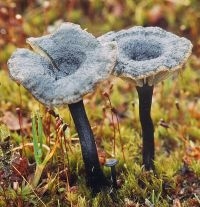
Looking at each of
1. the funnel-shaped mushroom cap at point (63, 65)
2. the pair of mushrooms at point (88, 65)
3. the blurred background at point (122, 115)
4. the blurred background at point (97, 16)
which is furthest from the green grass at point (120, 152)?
the blurred background at point (97, 16)

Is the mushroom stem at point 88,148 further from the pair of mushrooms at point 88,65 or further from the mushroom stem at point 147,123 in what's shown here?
the mushroom stem at point 147,123

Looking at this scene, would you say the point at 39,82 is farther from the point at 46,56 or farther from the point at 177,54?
the point at 177,54

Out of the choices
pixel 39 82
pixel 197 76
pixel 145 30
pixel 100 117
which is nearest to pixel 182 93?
pixel 197 76

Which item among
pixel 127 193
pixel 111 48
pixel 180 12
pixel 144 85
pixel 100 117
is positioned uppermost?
pixel 180 12

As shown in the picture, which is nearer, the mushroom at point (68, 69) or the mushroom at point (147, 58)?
the mushroom at point (68, 69)

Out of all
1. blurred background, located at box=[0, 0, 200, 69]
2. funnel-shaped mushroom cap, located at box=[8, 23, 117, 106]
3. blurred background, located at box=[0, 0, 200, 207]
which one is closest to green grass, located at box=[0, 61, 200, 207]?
blurred background, located at box=[0, 0, 200, 207]

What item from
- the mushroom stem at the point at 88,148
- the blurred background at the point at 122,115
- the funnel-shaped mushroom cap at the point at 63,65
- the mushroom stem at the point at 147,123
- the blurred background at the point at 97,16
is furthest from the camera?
the blurred background at the point at 97,16

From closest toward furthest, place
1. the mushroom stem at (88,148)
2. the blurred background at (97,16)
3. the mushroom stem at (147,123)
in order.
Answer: the mushroom stem at (88,148) < the mushroom stem at (147,123) < the blurred background at (97,16)
